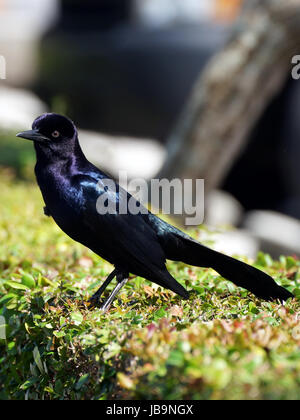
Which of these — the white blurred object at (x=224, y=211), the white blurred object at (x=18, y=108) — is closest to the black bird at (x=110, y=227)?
the white blurred object at (x=224, y=211)

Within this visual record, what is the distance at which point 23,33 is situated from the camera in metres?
16.2

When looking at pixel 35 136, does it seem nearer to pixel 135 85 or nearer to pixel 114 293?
pixel 114 293

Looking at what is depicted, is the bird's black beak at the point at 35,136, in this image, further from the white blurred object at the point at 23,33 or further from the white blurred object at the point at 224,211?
the white blurred object at the point at 23,33

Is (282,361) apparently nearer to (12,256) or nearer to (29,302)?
(29,302)

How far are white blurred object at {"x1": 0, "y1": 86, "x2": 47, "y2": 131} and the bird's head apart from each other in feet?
26.2

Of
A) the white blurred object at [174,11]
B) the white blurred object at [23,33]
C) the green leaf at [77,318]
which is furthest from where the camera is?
the white blurred object at [23,33]

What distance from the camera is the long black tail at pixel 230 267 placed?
334cm

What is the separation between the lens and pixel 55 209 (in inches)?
133

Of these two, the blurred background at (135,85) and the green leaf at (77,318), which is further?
the blurred background at (135,85)

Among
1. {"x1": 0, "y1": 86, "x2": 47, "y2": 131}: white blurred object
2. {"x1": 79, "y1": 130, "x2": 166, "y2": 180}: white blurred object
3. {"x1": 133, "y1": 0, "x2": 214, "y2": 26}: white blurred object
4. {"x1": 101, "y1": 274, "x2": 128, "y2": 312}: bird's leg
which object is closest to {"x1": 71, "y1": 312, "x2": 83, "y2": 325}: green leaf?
{"x1": 101, "y1": 274, "x2": 128, "y2": 312}: bird's leg

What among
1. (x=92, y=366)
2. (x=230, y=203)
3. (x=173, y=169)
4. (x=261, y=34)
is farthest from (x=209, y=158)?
(x=92, y=366)

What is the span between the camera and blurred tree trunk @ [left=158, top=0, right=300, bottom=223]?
718cm

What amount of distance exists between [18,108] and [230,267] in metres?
11.2

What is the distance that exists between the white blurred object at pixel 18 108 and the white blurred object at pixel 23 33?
49cm
